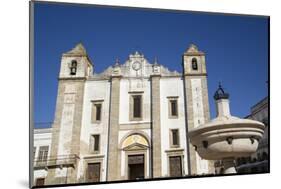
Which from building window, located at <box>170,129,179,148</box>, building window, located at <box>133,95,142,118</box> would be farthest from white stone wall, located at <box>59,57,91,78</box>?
building window, located at <box>170,129,179,148</box>

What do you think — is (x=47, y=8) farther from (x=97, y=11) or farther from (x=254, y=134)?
(x=254, y=134)

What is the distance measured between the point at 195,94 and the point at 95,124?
222 cm

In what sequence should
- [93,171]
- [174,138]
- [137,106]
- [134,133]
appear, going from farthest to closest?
[137,106] → [174,138] → [134,133] → [93,171]

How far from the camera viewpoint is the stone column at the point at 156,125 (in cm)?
597

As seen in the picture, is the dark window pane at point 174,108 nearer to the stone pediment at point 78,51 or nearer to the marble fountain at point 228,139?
the marble fountain at point 228,139

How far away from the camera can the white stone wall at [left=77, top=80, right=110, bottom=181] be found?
606cm

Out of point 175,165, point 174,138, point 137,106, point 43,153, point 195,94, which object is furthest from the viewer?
point 195,94

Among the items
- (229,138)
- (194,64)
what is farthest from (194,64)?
(229,138)

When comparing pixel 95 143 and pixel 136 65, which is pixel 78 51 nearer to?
pixel 136 65

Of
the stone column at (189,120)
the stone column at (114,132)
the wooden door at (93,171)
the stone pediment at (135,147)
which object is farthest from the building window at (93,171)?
the stone column at (189,120)

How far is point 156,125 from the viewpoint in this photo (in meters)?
6.38

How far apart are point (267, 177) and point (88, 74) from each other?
12.4 feet

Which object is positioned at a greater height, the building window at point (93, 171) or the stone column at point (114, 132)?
the stone column at point (114, 132)

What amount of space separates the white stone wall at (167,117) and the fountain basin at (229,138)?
1628 millimetres
